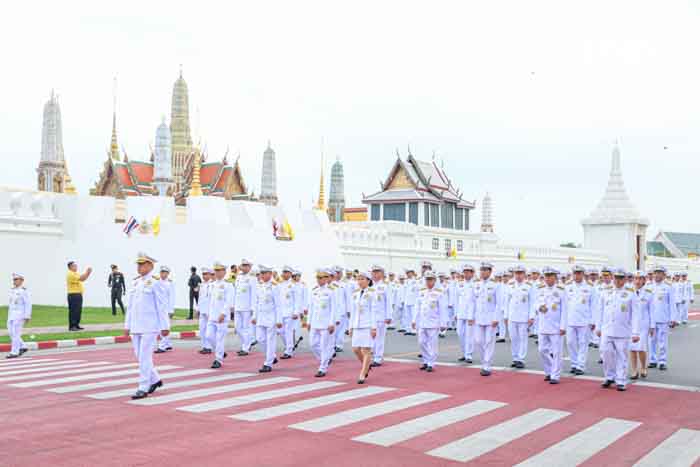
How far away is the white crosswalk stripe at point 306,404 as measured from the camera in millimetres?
7844

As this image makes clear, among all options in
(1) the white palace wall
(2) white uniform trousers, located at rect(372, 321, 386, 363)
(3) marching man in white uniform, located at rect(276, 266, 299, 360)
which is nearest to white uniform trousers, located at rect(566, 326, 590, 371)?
(2) white uniform trousers, located at rect(372, 321, 386, 363)

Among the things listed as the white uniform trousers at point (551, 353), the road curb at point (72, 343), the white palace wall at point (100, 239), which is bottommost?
the road curb at point (72, 343)

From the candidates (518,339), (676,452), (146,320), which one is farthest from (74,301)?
(676,452)

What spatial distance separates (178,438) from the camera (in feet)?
22.2

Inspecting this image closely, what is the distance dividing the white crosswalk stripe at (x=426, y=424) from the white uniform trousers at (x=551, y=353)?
2348 mm

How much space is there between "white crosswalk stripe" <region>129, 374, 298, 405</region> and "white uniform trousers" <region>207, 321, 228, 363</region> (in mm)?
1822

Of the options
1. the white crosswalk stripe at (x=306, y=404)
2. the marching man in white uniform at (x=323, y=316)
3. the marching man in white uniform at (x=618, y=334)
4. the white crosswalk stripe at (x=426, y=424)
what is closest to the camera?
the white crosswalk stripe at (x=426, y=424)

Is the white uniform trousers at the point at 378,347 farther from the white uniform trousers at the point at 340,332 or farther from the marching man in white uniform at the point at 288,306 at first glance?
the marching man in white uniform at the point at 288,306

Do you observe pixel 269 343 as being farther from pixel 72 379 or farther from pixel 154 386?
pixel 72 379

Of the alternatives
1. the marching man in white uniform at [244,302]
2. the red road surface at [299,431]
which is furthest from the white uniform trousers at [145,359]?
the marching man in white uniform at [244,302]

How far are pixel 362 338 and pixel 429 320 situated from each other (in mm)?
2086

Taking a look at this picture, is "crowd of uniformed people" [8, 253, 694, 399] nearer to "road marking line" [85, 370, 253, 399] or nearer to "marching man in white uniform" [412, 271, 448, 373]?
"marching man in white uniform" [412, 271, 448, 373]

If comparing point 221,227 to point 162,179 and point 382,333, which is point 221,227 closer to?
point 382,333

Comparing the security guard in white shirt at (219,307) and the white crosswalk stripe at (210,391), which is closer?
the white crosswalk stripe at (210,391)
